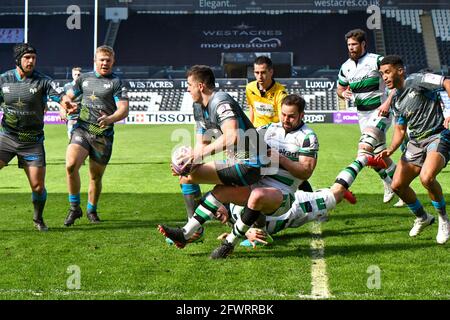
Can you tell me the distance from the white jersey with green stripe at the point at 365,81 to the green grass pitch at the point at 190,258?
153 centimetres

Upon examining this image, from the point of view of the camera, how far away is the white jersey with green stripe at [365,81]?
36.5 feet

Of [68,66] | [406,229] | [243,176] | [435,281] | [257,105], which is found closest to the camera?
[435,281]

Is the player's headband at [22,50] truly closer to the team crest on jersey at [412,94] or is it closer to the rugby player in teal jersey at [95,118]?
the rugby player in teal jersey at [95,118]

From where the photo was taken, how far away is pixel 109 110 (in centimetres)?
1008

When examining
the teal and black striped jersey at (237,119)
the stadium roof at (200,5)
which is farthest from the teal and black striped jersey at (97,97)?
the stadium roof at (200,5)

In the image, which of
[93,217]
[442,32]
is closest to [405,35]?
[442,32]

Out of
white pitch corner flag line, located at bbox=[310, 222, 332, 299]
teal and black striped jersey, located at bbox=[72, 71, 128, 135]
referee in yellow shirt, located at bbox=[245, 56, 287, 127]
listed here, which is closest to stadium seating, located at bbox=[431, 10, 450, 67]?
referee in yellow shirt, located at bbox=[245, 56, 287, 127]

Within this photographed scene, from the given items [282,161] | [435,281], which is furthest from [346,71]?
[435,281]

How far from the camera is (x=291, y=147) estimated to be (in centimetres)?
790

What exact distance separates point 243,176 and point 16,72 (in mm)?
3638

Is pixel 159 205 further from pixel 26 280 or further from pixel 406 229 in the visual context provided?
pixel 26 280

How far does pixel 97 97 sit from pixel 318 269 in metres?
4.52

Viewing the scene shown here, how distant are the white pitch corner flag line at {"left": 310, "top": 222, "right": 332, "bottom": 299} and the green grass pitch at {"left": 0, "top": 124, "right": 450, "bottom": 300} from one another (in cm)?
5

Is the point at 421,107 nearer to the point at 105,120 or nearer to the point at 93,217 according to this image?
the point at 105,120
